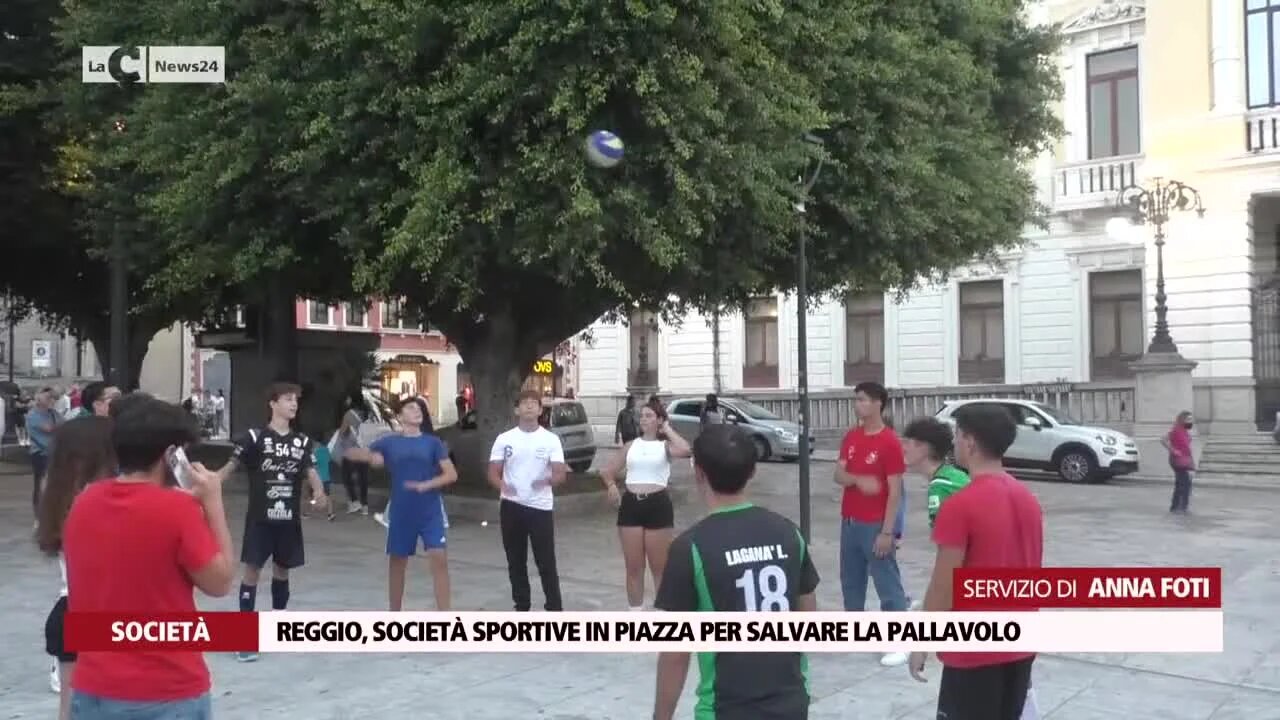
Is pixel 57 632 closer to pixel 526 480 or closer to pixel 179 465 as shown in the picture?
pixel 179 465

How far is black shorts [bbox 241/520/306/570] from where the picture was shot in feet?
26.0

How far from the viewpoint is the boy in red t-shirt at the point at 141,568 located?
3.60 meters

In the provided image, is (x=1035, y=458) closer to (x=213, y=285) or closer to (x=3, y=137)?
(x=213, y=285)

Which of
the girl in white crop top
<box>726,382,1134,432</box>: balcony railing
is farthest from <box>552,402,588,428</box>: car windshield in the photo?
the girl in white crop top

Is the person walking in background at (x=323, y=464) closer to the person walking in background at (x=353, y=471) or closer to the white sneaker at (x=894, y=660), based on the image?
the person walking in background at (x=353, y=471)

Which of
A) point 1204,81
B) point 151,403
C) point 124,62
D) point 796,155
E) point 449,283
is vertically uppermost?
point 1204,81

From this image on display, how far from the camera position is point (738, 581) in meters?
3.61

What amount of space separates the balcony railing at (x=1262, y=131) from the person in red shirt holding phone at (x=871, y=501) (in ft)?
70.1

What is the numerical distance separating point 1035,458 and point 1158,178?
730 centimetres

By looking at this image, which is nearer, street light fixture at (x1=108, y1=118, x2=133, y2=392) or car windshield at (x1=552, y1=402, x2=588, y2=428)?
street light fixture at (x1=108, y1=118, x2=133, y2=392)

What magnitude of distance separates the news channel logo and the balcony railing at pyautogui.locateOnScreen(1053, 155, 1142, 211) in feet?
74.5

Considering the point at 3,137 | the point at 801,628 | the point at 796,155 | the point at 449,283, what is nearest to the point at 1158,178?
the point at 796,155

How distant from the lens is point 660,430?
8688mm

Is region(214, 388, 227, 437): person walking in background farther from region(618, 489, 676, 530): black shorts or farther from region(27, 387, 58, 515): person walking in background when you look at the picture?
region(618, 489, 676, 530): black shorts
